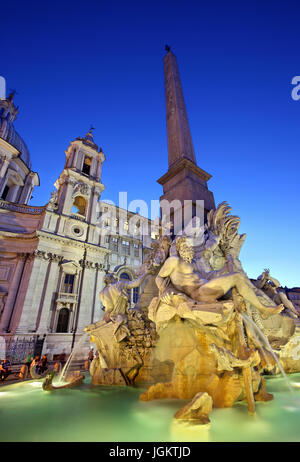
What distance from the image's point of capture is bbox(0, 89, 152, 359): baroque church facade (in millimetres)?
18672

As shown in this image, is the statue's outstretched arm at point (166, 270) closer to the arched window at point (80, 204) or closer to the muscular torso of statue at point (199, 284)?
→ the muscular torso of statue at point (199, 284)

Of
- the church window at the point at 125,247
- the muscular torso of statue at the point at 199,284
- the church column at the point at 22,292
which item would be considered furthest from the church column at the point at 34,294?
the muscular torso of statue at the point at 199,284

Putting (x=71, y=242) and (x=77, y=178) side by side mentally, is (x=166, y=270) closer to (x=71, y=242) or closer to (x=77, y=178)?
(x=71, y=242)

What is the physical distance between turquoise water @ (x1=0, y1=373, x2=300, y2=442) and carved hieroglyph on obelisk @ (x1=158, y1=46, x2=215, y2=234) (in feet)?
14.6

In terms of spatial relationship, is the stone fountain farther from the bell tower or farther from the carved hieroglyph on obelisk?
the bell tower

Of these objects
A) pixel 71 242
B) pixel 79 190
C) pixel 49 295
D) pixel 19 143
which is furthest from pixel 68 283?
pixel 19 143

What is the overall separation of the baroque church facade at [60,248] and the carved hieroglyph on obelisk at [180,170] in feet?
54.0

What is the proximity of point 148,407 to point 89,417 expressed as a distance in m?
0.95

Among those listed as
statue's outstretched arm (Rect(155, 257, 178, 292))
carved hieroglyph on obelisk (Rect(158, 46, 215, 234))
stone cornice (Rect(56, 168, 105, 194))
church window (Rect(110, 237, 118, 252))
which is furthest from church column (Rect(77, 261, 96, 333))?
statue's outstretched arm (Rect(155, 257, 178, 292))

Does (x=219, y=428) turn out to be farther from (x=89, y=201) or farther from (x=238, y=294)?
(x=89, y=201)

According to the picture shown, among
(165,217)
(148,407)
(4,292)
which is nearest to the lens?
(148,407)

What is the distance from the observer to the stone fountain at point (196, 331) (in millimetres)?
3578

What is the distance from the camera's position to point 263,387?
4.04m
